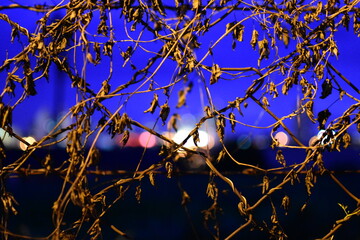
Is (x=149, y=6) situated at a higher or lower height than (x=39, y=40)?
higher

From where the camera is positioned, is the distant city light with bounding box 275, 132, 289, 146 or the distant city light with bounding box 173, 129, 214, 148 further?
the distant city light with bounding box 275, 132, 289, 146

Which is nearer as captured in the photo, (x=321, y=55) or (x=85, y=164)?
(x=85, y=164)

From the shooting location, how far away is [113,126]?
1.88 meters

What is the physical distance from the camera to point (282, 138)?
7.56 ft

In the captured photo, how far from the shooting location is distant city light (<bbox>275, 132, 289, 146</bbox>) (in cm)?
222

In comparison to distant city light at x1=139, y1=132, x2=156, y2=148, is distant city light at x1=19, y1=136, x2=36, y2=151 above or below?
below

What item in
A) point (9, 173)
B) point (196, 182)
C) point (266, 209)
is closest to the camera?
point (9, 173)

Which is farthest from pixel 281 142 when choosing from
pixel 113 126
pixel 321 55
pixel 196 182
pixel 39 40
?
pixel 196 182

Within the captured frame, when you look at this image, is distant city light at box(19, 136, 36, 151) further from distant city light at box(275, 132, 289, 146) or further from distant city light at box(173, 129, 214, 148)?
distant city light at box(275, 132, 289, 146)

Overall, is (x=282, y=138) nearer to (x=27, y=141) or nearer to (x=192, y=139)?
(x=192, y=139)

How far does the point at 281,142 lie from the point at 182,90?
2.22ft

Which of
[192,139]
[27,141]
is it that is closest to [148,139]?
[192,139]

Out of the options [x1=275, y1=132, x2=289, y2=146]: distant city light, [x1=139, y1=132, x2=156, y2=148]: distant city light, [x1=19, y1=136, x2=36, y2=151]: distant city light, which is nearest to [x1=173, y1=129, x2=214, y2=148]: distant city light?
[x1=139, y1=132, x2=156, y2=148]: distant city light

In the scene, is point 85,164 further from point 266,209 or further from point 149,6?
point 266,209
